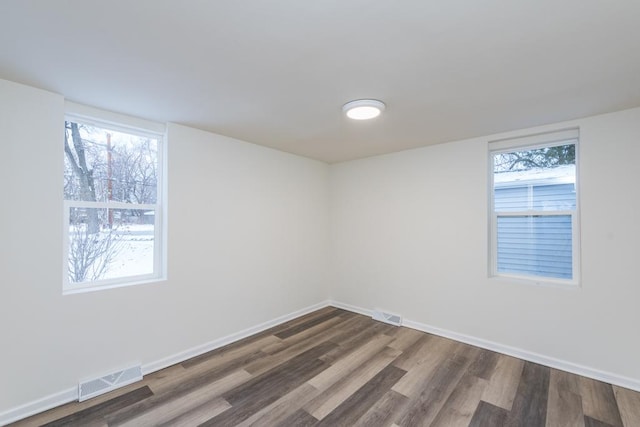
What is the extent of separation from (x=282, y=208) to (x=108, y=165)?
2.03 m

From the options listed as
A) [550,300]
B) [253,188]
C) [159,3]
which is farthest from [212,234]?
[550,300]

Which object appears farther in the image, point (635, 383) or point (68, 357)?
point (635, 383)

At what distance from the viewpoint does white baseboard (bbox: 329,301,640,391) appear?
8.14ft

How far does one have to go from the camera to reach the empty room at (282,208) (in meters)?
1.56

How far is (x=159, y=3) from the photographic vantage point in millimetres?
1296

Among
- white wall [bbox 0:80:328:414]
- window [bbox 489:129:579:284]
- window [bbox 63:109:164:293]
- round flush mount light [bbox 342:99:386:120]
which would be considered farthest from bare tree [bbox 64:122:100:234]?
window [bbox 489:129:579:284]

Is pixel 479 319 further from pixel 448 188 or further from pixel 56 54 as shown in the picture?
pixel 56 54

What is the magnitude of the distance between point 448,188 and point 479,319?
1.56m

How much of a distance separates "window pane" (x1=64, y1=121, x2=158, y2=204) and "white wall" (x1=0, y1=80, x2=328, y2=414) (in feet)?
0.61

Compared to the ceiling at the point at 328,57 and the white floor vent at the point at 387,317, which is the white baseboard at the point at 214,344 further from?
the ceiling at the point at 328,57

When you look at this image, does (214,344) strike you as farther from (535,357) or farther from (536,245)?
(536,245)

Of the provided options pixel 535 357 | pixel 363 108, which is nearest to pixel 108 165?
pixel 363 108

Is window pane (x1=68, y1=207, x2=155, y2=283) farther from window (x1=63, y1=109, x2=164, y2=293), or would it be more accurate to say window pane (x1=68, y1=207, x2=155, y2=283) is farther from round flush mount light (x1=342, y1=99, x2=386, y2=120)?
round flush mount light (x1=342, y1=99, x2=386, y2=120)

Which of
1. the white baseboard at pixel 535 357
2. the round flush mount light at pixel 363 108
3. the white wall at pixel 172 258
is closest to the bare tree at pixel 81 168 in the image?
the white wall at pixel 172 258
